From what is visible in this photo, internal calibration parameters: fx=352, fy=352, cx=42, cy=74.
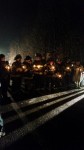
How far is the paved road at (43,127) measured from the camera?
7.02 meters

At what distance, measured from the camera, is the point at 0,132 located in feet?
25.4

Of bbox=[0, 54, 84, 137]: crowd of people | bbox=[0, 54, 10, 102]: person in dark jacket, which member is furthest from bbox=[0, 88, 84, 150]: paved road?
bbox=[0, 54, 84, 137]: crowd of people

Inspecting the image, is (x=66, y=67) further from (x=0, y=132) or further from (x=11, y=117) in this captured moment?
(x=0, y=132)

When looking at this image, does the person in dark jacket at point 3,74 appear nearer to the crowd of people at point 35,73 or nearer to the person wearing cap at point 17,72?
the crowd of people at point 35,73

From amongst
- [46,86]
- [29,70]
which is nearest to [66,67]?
[46,86]

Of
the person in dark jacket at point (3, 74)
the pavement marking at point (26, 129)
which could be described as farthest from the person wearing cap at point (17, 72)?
the pavement marking at point (26, 129)

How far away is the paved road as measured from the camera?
7.02m

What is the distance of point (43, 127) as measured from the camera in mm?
8859

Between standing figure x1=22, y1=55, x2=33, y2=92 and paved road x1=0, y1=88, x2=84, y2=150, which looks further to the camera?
standing figure x1=22, y1=55, x2=33, y2=92

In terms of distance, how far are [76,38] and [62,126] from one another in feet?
127

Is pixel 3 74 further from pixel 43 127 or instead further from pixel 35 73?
pixel 43 127

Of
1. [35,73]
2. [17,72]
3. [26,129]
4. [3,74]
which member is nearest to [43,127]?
Result: [26,129]

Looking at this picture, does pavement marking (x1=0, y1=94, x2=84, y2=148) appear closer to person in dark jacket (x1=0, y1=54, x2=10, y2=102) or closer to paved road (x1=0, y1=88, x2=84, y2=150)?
paved road (x1=0, y1=88, x2=84, y2=150)

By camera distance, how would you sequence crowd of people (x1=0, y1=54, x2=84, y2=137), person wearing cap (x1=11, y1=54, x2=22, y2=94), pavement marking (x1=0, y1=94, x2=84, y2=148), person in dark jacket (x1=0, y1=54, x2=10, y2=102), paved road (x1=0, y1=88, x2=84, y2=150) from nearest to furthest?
1. paved road (x1=0, y1=88, x2=84, y2=150)
2. pavement marking (x1=0, y1=94, x2=84, y2=148)
3. person in dark jacket (x1=0, y1=54, x2=10, y2=102)
4. person wearing cap (x1=11, y1=54, x2=22, y2=94)
5. crowd of people (x1=0, y1=54, x2=84, y2=137)
